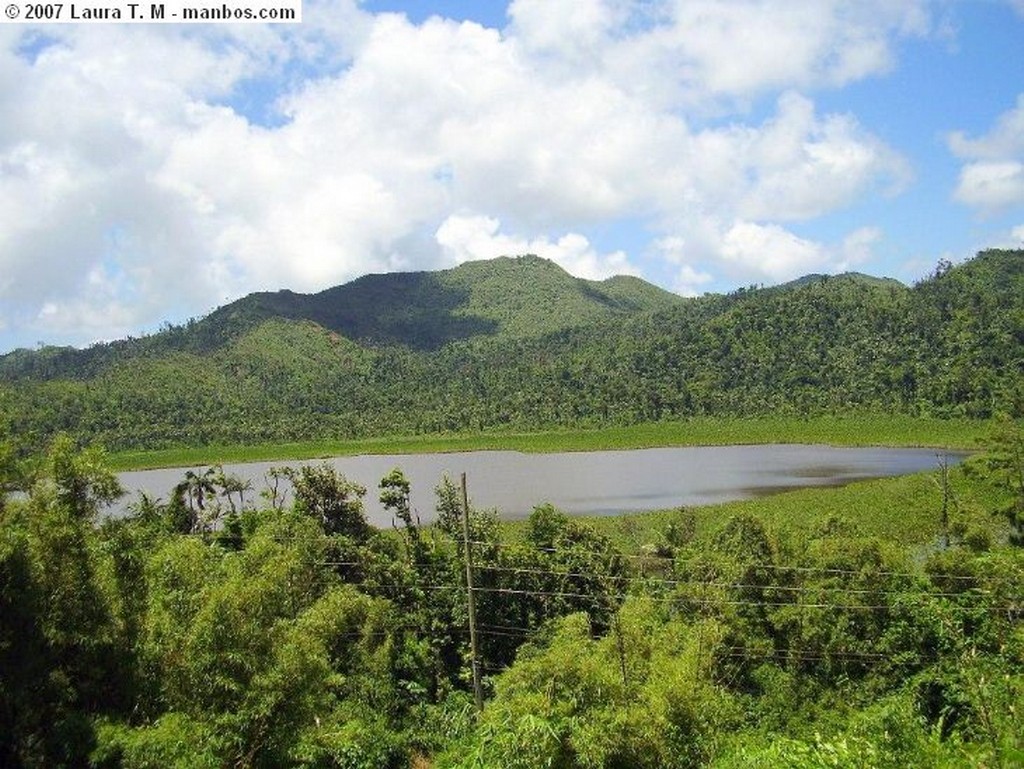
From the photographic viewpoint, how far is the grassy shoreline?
107 m

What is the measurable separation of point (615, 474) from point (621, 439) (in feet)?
120

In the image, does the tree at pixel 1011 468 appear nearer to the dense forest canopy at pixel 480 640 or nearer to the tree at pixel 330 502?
the dense forest canopy at pixel 480 640

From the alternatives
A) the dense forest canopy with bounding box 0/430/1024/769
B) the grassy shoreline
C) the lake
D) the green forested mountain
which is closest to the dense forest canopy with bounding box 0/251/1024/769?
the dense forest canopy with bounding box 0/430/1024/769

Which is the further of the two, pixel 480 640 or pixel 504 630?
pixel 504 630

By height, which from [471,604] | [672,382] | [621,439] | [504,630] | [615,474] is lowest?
[504,630]

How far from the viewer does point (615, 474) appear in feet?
279

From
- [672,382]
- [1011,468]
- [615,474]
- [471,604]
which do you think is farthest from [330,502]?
[672,382]

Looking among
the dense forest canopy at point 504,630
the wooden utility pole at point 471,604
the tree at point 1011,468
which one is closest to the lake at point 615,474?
the tree at point 1011,468

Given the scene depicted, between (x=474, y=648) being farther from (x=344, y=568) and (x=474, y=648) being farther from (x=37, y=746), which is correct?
(x=344, y=568)

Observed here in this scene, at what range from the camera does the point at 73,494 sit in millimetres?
16219

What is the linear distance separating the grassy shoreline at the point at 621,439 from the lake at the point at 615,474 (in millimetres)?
3996

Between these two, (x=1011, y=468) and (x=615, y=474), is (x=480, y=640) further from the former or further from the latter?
(x=615, y=474)

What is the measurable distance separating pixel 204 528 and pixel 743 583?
2963cm

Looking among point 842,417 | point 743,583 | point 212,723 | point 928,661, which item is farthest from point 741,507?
point 842,417
